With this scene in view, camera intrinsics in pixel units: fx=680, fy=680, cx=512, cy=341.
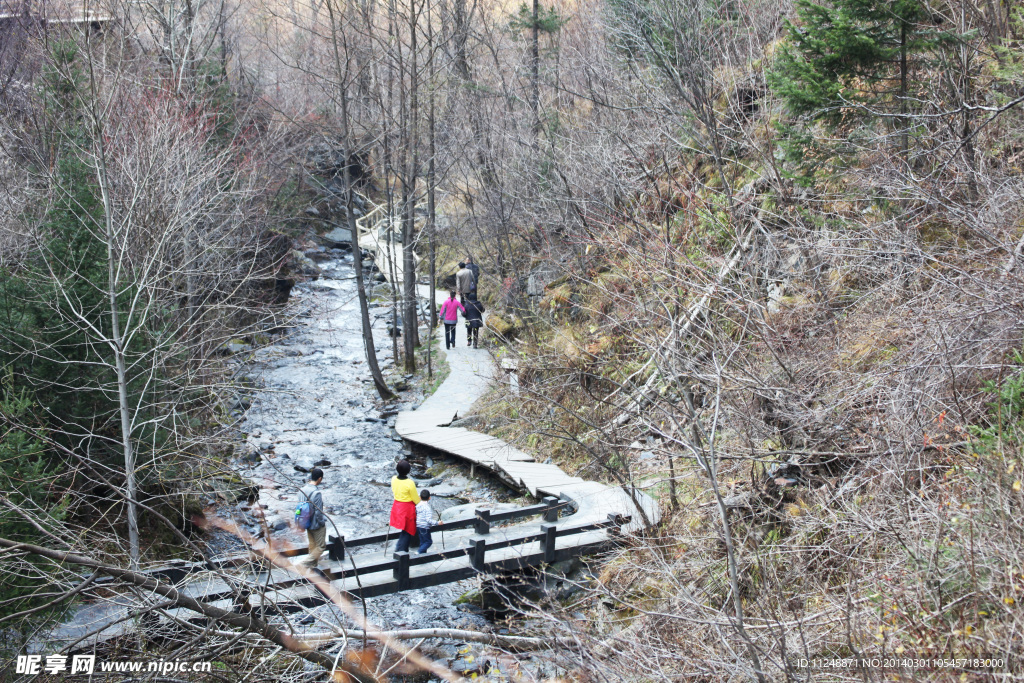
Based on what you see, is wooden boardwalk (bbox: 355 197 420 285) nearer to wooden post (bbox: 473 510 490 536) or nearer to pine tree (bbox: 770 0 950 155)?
wooden post (bbox: 473 510 490 536)

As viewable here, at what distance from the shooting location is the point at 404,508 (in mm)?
8648

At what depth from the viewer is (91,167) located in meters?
9.56

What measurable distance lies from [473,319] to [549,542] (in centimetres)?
1000

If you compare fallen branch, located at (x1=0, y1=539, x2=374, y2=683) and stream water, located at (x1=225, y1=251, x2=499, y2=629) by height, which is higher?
fallen branch, located at (x1=0, y1=539, x2=374, y2=683)

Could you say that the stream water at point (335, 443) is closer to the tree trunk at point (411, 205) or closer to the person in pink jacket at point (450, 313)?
the tree trunk at point (411, 205)

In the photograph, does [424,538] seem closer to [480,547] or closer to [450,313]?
[480,547]

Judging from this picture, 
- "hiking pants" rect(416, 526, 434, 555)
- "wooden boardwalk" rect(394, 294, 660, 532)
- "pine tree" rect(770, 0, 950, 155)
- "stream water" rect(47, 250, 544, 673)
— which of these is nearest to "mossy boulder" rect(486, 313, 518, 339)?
"wooden boardwalk" rect(394, 294, 660, 532)

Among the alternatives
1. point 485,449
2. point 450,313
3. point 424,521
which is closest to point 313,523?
point 424,521

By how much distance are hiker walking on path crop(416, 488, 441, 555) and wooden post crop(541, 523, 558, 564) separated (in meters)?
1.50

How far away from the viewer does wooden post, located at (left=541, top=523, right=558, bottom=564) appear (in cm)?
866

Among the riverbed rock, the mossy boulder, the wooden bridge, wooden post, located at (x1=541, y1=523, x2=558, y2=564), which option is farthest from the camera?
the riverbed rock

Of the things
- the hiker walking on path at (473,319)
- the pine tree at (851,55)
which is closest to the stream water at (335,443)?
the hiker walking on path at (473,319)

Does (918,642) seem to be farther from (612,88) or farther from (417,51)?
(417,51)

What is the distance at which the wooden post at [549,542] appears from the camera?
8.66 m
